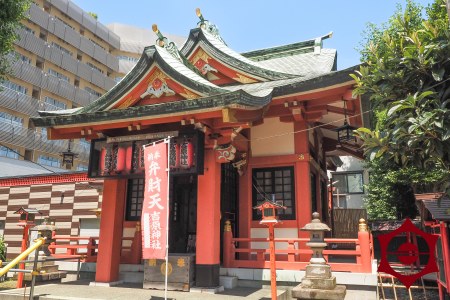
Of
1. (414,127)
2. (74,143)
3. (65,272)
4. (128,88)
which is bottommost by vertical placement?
(65,272)

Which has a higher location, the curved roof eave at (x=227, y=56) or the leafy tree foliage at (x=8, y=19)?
the leafy tree foliage at (x=8, y=19)

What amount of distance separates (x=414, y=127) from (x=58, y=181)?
1900cm

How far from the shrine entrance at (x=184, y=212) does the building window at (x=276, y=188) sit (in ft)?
7.59

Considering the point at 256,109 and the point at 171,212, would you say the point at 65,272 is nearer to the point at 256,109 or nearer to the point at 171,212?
the point at 171,212

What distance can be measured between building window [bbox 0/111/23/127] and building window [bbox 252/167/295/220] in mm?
33955

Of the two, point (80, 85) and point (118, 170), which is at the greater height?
point (80, 85)

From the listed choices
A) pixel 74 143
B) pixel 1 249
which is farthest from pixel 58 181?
pixel 74 143

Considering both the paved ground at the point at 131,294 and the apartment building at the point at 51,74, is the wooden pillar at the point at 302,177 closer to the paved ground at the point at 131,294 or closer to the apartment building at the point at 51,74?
the paved ground at the point at 131,294

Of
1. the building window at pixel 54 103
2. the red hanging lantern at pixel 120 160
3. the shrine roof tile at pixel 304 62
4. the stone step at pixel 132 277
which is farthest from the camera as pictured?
the building window at pixel 54 103

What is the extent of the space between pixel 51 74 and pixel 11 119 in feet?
27.2

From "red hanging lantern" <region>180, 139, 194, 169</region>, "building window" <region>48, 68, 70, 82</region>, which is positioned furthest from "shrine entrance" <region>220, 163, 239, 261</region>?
"building window" <region>48, 68, 70, 82</region>

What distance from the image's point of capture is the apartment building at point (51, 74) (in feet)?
124

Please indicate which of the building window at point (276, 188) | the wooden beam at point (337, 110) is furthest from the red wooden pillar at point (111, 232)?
the wooden beam at point (337, 110)

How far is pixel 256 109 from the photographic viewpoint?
10.2 metres
